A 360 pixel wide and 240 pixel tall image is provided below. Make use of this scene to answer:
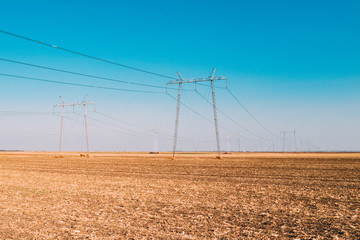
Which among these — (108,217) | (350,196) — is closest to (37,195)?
(108,217)

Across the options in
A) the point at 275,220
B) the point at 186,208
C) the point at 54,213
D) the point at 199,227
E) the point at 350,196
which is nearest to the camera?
the point at 199,227

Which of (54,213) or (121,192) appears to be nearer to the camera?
(54,213)

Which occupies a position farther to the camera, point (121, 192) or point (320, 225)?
point (121, 192)

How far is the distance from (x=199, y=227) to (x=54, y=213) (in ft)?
19.5

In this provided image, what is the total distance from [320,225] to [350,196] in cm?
667

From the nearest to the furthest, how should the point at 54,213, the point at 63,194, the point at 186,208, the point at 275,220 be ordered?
the point at 275,220, the point at 54,213, the point at 186,208, the point at 63,194

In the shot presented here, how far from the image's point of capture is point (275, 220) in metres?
10.0

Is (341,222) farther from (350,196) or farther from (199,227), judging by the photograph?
(350,196)

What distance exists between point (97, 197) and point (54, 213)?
3692 mm

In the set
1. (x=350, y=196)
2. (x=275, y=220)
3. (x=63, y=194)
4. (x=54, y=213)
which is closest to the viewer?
(x=275, y=220)

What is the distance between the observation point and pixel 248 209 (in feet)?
38.8

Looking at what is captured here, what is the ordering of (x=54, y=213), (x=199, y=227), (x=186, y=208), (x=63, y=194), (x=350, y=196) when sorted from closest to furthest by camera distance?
(x=199, y=227) → (x=54, y=213) → (x=186, y=208) → (x=350, y=196) → (x=63, y=194)

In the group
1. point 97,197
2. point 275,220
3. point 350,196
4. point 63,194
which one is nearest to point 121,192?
point 97,197

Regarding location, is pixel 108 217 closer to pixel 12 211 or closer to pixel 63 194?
pixel 12 211
